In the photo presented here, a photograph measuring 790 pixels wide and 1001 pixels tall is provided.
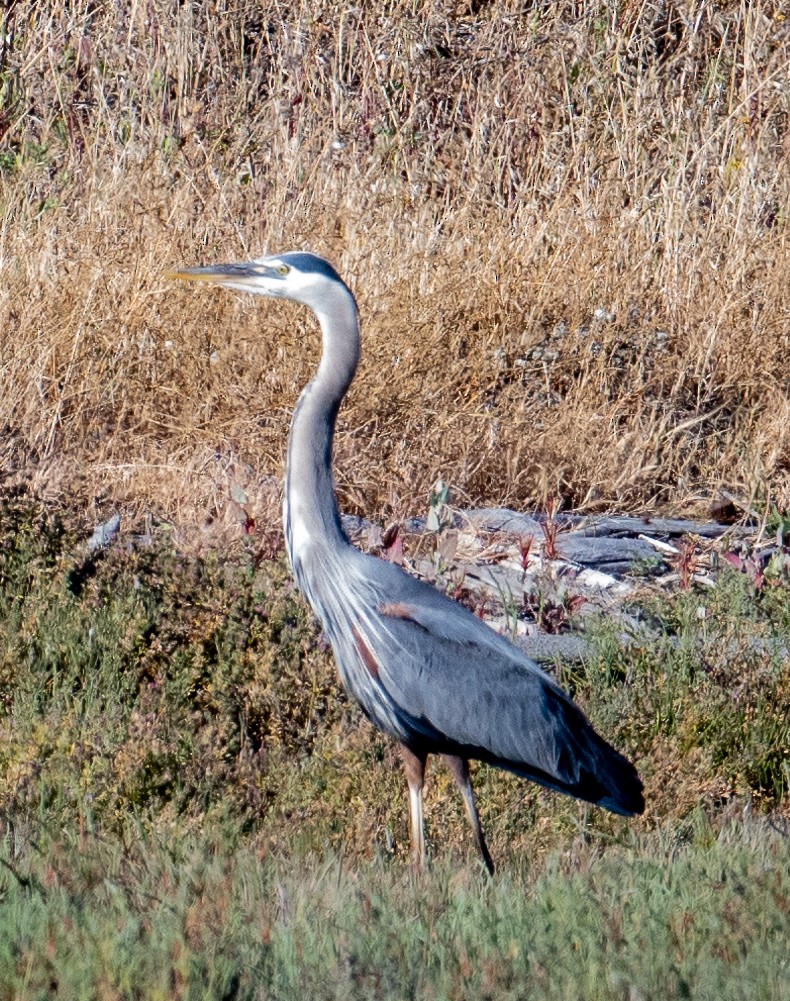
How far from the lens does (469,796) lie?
3912 mm

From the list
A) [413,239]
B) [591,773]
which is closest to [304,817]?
[591,773]

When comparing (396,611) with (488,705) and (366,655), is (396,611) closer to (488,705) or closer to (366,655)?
(366,655)

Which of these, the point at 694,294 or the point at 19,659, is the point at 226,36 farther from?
the point at 19,659

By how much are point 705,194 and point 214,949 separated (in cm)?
631

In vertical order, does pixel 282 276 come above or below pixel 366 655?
above

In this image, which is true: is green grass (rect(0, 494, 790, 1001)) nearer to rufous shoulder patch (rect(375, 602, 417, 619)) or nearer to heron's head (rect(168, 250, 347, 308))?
rufous shoulder patch (rect(375, 602, 417, 619))

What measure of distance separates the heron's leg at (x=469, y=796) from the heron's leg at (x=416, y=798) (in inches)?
3.2

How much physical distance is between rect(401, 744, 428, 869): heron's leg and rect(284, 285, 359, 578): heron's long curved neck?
57cm

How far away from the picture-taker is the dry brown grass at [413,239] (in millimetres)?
6730

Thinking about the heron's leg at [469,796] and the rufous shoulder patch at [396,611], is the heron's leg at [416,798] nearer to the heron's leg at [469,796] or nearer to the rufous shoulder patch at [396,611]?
the heron's leg at [469,796]

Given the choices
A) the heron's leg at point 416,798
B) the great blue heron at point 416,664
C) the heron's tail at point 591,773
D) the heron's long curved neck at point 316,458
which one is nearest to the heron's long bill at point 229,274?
the great blue heron at point 416,664

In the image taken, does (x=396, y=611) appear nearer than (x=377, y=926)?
No

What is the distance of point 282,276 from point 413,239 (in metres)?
3.23

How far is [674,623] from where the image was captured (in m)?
5.26
